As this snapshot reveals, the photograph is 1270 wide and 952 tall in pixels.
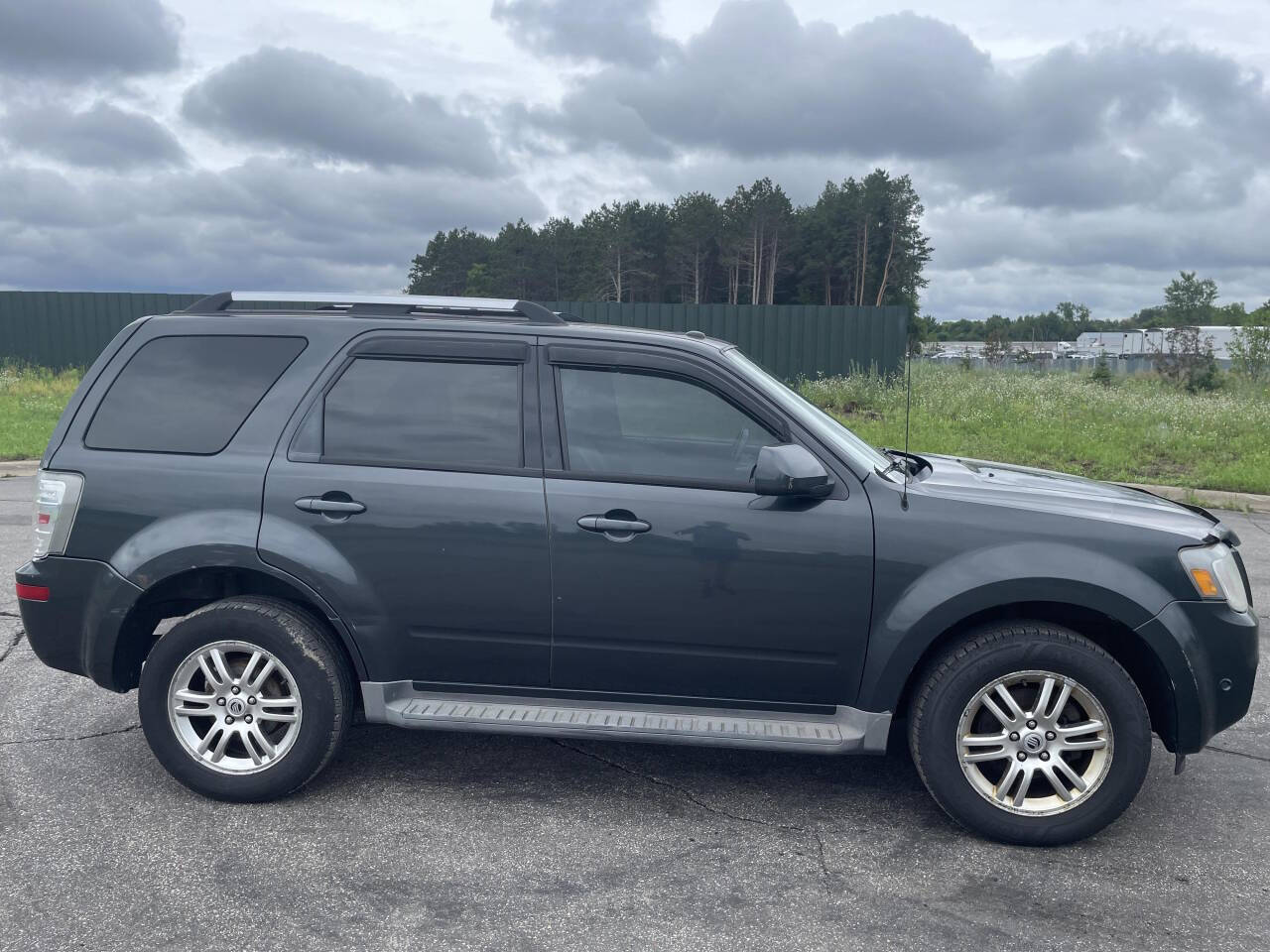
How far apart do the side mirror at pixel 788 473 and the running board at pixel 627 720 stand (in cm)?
82

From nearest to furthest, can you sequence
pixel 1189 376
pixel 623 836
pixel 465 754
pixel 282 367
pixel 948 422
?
pixel 623 836
pixel 282 367
pixel 465 754
pixel 948 422
pixel 1189 376

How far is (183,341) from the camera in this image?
13.6 feet

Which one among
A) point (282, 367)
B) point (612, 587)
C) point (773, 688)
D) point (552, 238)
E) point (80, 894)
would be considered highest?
point (552, 238)

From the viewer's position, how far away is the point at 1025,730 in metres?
3.61

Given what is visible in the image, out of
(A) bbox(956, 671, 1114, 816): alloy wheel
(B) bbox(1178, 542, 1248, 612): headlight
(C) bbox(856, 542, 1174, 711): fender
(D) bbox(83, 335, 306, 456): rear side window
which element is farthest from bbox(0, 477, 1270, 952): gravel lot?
(D) bbox(83, 335, 306, 456): rear side window

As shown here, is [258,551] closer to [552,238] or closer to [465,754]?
[465,754]

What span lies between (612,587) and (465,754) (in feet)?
4.09

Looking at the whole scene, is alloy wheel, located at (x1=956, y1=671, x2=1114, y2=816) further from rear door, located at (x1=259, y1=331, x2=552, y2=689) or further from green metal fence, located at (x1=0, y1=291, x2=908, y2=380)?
green metal fence, located at (x1=0, y1=291, x2=908, y2=380)

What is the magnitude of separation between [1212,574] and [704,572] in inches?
69.9

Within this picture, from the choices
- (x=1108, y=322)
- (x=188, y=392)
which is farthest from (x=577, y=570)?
(x=1108, y=322)

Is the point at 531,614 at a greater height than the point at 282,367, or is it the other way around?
the point at 282,367

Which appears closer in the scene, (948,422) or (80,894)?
(80,894)

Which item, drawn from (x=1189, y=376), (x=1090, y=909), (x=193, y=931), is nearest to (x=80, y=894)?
(x=193, y=931)

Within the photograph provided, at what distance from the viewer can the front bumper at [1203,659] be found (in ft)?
11.7
